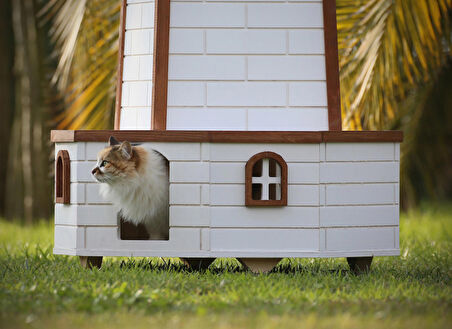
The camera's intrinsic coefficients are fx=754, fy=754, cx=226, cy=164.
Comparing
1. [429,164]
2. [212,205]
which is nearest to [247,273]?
[212,205]

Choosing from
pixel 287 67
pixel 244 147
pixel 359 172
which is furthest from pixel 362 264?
pixel 287 67

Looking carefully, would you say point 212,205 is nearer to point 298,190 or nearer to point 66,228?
point 298,190

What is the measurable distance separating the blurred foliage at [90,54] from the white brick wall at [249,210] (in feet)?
11.0

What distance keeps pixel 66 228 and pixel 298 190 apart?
6.46 feet

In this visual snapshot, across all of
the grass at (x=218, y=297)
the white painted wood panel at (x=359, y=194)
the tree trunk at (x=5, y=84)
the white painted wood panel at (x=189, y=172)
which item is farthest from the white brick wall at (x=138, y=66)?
the tree trunk at (x=5, y=84)

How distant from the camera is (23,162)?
1234 centimetres

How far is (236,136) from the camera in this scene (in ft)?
19.7

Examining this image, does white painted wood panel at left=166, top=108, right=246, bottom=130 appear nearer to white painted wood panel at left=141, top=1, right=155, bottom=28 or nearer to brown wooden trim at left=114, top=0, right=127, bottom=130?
brown wooden trim at left=114, top=0, right=127, bottom=130

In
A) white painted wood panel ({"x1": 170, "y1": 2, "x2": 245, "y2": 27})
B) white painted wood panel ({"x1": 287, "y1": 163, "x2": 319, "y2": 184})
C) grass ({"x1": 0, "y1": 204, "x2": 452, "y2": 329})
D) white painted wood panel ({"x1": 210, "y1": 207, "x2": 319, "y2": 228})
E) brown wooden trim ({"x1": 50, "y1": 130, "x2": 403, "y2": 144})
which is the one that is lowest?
grass ({"x1": 0, "y1": 204, "x2": 452, "y2": 329})

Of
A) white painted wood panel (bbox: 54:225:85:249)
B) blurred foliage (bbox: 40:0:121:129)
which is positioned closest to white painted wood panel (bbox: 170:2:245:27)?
white painted wood panel (bbox: 54:225:85:249)

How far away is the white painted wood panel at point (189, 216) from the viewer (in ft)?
19.7

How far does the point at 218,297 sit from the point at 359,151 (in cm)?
192

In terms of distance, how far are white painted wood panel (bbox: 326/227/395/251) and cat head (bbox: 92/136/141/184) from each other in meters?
1.69

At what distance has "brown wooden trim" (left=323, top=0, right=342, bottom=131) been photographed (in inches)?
251
